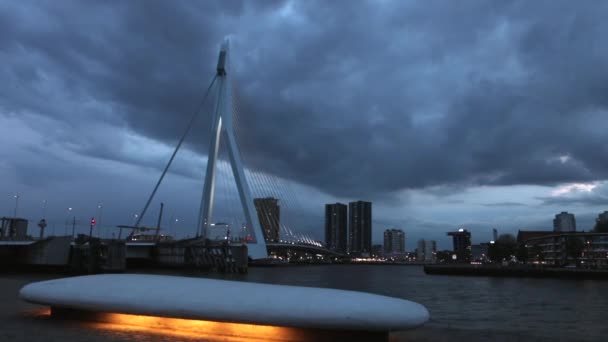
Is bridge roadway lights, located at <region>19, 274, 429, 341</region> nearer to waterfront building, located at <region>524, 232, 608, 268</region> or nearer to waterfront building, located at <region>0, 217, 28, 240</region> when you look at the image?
waterfront building, located at <region>0, 217, 28, 240</region>

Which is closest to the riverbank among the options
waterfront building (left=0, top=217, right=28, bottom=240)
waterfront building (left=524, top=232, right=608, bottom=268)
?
waterfront building (left=524, top=232, right=608, bottom=268)

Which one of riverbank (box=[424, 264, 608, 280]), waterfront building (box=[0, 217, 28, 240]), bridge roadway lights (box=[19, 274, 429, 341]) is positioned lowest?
riverbank (box=[424, 264, 608, 280])

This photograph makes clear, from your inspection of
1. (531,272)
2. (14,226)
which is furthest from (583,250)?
(14,226)

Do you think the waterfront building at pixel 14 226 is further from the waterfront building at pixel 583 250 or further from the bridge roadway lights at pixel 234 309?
the waterfront building at pixel 583 250

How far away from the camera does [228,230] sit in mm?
107062

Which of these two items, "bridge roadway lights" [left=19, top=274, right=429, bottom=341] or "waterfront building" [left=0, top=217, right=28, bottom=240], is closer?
"bridge roadway lights" [left=19, top=274, right=429, bottom=341]

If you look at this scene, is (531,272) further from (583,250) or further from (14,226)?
(14,226)

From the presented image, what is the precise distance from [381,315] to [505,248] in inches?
4299

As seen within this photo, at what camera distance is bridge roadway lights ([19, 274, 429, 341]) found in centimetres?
711

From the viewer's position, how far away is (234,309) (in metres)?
7.41

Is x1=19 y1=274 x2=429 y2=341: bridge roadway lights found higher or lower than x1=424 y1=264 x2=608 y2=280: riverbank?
higher

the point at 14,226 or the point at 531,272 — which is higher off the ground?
the point at 14,226

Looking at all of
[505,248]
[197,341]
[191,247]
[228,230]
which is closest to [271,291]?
[197,341]

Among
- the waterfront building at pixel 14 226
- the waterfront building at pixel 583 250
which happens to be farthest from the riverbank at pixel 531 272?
the waterfront building at pixel 14 226
